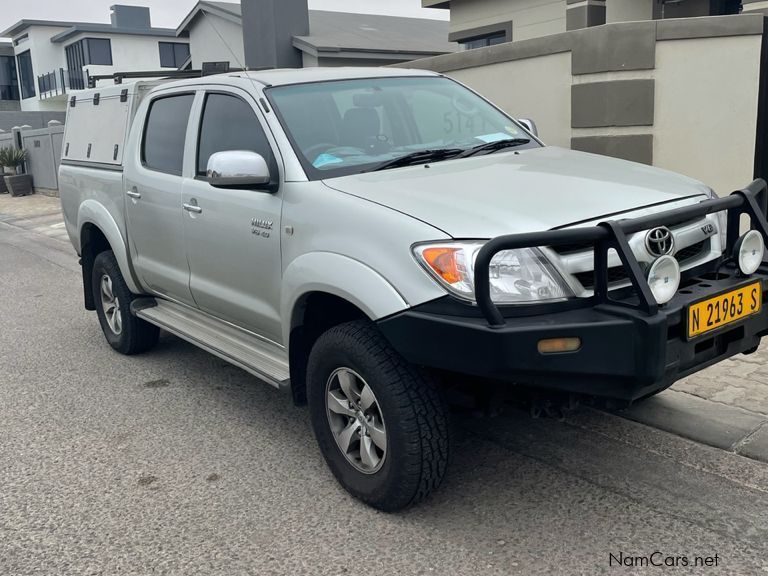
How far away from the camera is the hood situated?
3.06m

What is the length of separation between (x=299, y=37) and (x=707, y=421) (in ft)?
48.5

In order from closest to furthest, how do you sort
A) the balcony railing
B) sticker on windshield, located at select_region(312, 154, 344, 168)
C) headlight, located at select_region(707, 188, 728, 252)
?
headlight, located at select_region(707, 188, 728, 252)
sticker on windshield, located at select_region(312, 154, 344, 168)
the balcony railing

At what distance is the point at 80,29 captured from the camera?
43.0 m

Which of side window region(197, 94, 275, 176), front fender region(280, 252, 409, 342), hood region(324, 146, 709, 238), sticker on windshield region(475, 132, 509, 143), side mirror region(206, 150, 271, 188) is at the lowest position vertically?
front fender region(280, 252, 409, 342)

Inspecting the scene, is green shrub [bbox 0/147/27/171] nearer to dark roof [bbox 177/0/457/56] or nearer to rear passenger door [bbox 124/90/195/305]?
dark roof [bbox 177/0/457/56]

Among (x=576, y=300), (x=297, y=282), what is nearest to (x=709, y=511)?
(x=576, y=300)

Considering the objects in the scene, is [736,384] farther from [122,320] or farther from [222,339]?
[122,320]

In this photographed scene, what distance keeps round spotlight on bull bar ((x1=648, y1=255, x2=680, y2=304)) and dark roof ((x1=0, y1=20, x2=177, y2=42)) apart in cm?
4484

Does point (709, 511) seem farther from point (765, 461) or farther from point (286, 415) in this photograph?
point (286, 415)

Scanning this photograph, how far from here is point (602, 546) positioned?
3.11 metres

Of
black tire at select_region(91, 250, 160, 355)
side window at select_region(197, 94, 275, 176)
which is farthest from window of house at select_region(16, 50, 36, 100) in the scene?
side window at select_region(197, 94, 275, 176)

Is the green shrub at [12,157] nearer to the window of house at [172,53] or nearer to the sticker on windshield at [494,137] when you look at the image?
the sticker on windshield at [494,137]

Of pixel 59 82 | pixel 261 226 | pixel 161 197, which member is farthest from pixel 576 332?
pixel 59 82

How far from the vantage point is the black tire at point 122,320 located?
5676mm
